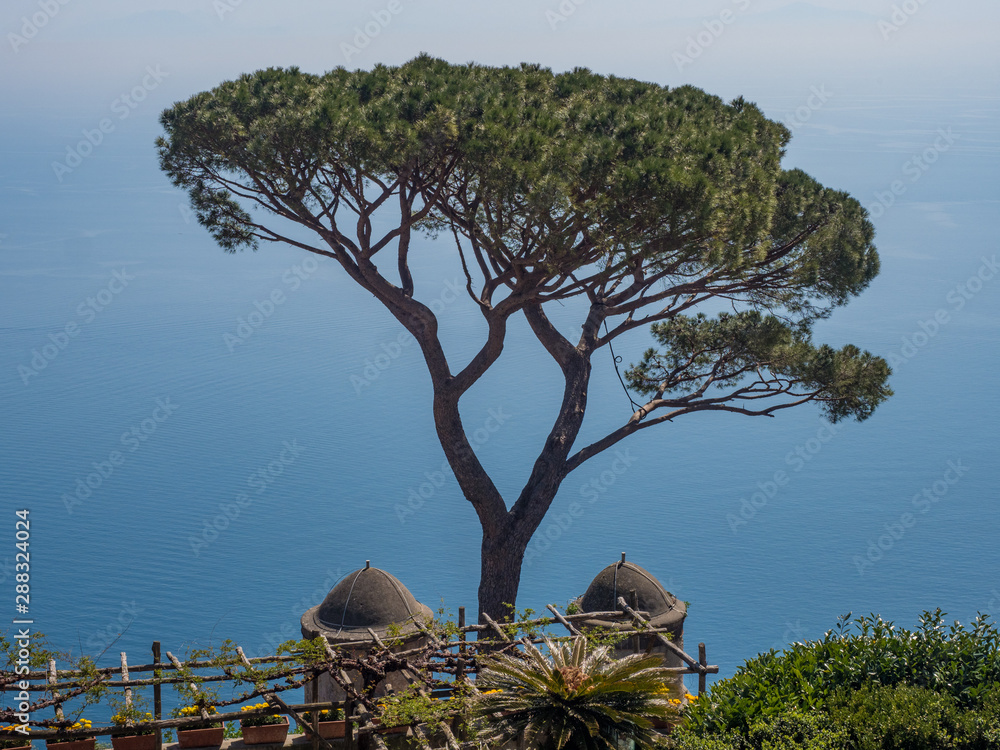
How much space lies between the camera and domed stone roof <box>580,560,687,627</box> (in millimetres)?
7957

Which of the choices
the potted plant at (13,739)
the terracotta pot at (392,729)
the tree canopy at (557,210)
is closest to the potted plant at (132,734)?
the potted plant at (13,739)

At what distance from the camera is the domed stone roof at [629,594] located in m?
7.96

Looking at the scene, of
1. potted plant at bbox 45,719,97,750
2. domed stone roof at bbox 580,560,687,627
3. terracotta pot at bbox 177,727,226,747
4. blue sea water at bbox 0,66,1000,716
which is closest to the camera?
potted plant at bbox 45,719,97,750

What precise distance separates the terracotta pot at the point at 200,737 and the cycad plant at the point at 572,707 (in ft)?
6.58

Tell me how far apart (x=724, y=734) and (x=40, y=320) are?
29.4m

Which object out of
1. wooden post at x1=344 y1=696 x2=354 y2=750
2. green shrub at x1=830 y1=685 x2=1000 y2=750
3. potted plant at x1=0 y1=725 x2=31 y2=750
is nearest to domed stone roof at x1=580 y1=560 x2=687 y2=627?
wooden post at x1=344 y1=696 x2=354 y2=750

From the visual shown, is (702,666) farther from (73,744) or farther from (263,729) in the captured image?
(73,744)

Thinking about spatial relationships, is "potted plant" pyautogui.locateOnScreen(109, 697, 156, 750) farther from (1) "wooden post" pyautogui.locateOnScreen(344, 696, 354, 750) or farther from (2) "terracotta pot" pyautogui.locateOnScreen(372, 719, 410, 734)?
(2) "terracotta pot" pyautogui.locateOnScreen(372, 719, 410, 734)

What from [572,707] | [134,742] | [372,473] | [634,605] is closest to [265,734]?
[134,742]

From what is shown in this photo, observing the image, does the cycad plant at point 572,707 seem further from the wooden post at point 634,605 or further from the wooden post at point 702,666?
the wooden post at point 634,605

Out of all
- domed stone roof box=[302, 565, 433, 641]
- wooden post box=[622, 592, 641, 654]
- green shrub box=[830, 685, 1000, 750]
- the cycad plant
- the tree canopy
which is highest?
the tree canopy

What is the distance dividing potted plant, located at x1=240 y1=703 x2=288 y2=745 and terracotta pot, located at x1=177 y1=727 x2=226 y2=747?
148 mm

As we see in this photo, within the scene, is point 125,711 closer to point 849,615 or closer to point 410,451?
point 849,615

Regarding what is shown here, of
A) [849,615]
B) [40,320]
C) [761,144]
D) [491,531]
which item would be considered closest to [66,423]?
[40,320]
